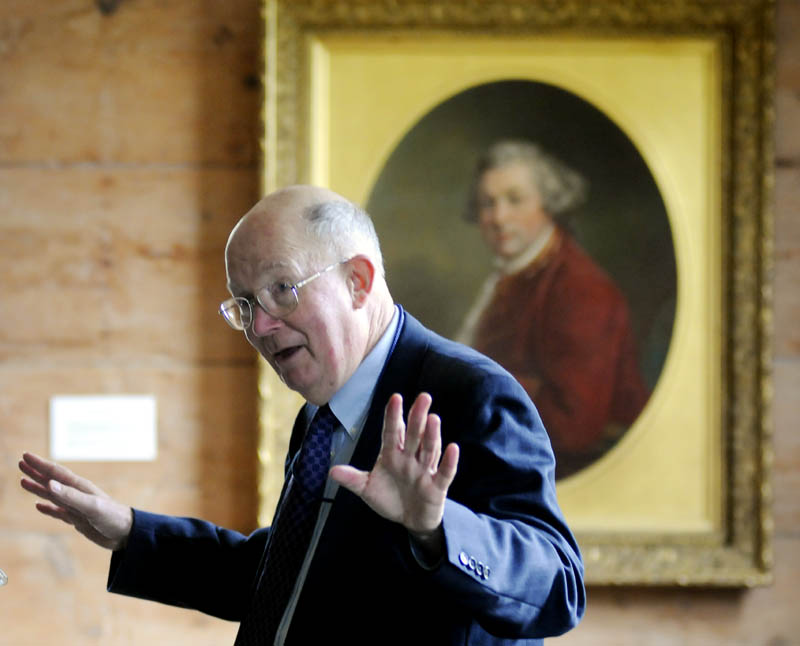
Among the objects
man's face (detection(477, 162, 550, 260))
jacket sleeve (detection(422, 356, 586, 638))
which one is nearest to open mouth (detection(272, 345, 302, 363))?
jacket sleeve (detection(422, 356, 586, 638))

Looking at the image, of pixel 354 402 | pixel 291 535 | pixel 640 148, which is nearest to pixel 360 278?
pixel 354 402

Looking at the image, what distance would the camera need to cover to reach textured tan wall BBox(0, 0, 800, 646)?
109 inches

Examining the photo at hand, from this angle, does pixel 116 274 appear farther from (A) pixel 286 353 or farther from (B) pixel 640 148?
(B) pixel 640 148

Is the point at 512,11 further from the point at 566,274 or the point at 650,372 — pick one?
the point at 650,372

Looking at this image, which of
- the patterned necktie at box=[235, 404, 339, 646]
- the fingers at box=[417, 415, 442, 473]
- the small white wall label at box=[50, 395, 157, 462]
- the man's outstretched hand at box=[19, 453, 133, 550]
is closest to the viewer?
the fingers at box=[417, 415, 442, 473]

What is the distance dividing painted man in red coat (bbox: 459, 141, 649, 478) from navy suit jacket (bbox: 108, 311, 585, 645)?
1159 mm

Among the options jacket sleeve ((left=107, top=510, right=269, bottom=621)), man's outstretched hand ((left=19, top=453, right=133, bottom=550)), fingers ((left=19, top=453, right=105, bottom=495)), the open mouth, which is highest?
the open mouth

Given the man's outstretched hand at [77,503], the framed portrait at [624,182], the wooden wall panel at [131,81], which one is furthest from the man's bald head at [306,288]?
the wooden wall panel at [131,81]

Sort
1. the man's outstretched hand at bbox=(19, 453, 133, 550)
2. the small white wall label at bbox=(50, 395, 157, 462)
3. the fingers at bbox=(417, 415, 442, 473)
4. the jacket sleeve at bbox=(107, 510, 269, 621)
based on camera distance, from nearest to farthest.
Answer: the fingers at bbox=(417, 415, 442, 473) < the man's outstretched hand at bbox=(19, 453, 133, 550) < the jacket sleeve at bbox=(107, 510, 269, 621) < the small white wall label at bbox=(50, 395, 157, 462)

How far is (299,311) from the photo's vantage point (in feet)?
5.26

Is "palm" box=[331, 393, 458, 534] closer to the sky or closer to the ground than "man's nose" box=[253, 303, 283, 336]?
closer to the ground

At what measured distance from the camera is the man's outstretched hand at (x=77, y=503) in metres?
1.68

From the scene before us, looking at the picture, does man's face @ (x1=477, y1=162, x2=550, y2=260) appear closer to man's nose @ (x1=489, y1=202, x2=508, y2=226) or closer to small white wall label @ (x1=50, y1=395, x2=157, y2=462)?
man's nose @ (x1=489, y1=202, x2=508, y2=226)

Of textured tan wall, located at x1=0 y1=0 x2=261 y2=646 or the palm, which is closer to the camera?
the palm
